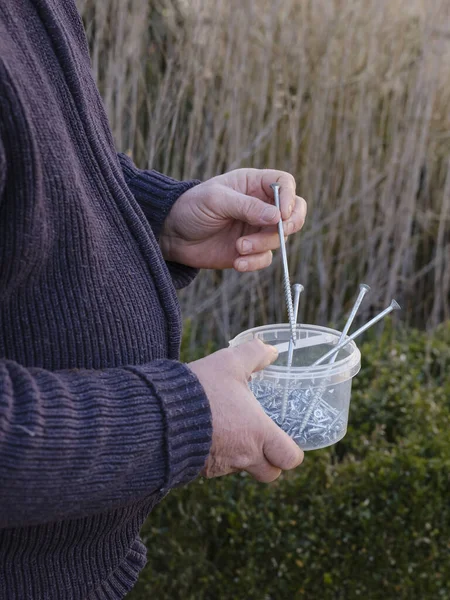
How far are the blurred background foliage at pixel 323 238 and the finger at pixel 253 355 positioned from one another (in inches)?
49.7

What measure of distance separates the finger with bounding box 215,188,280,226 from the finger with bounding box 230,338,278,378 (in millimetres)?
290

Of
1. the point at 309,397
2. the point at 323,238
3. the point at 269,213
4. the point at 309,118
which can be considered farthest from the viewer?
the point at 323,238

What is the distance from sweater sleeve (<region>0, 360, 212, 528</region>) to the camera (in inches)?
30.4

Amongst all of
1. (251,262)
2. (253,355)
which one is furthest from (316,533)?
(253,355)

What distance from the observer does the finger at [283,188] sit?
1245 mm

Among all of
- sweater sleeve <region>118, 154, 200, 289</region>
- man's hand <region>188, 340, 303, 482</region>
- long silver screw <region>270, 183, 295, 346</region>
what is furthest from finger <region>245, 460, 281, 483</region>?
sweater sleeve <region>118, 154, 200, 289</region>

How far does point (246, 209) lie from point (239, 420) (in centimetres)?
44

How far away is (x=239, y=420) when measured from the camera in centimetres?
92

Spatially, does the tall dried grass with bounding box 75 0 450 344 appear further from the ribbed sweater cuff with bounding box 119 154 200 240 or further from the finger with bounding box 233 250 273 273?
the finger with bounding box 233 250 273 273

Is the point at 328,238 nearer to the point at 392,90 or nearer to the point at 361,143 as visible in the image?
the point at 361,143

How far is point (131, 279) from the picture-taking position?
1.01 metres

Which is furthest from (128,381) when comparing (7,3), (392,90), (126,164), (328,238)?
(392,90)

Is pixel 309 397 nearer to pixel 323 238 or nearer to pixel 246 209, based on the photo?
pixel 246 209

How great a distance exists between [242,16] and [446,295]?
1.41 m
